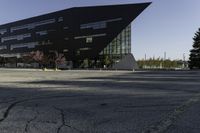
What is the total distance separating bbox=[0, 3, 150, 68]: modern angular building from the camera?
98.8 m

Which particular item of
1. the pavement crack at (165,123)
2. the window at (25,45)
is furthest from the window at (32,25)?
the pavement crack at (165,123)

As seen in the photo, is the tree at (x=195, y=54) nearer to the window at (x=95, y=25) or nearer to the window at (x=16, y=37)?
the window at (x=95, y=25)

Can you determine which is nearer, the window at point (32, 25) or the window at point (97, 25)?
the window at point (97, 25)

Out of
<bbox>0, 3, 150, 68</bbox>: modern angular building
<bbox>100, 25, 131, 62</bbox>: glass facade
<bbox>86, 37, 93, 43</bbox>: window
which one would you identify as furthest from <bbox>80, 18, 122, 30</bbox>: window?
<bbox>100, 25, 131, 62</bbox>: glass facade

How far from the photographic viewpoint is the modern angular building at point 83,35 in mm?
98750

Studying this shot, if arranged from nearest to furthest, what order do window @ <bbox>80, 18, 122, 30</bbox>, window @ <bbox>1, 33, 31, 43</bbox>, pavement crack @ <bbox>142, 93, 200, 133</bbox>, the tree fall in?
pavement crack @ <bbox>142, 93, 200, 133</bbox>, the tree, window @ <bbox>80, 18, 122, 30</bbox>, window @ <bbox>1, 33, 31, 43</bbox>

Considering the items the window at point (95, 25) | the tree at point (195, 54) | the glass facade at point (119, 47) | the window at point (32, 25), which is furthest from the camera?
the window at point (32, 25)

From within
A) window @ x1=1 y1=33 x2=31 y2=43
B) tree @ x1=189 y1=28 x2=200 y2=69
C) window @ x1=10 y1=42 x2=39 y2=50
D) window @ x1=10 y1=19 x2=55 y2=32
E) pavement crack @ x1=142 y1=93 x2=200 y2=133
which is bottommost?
pavement crack @ x1=142 y1=93 x2=200 y2=133

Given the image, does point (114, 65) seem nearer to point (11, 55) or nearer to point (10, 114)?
point (11, 55)

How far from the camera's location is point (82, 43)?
352 feet

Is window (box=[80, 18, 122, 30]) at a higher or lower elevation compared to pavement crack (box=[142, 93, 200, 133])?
higher

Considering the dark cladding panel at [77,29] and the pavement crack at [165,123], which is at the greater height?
the dark cladding panel at [77,29]

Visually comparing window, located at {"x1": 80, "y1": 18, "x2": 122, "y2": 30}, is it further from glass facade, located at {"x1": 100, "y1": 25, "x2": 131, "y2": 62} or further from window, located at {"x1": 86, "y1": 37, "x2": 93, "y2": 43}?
glass facade, located at {"x1": 100, "y1": 25, "x2": 131, "y2": 62}

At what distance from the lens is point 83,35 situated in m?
107
